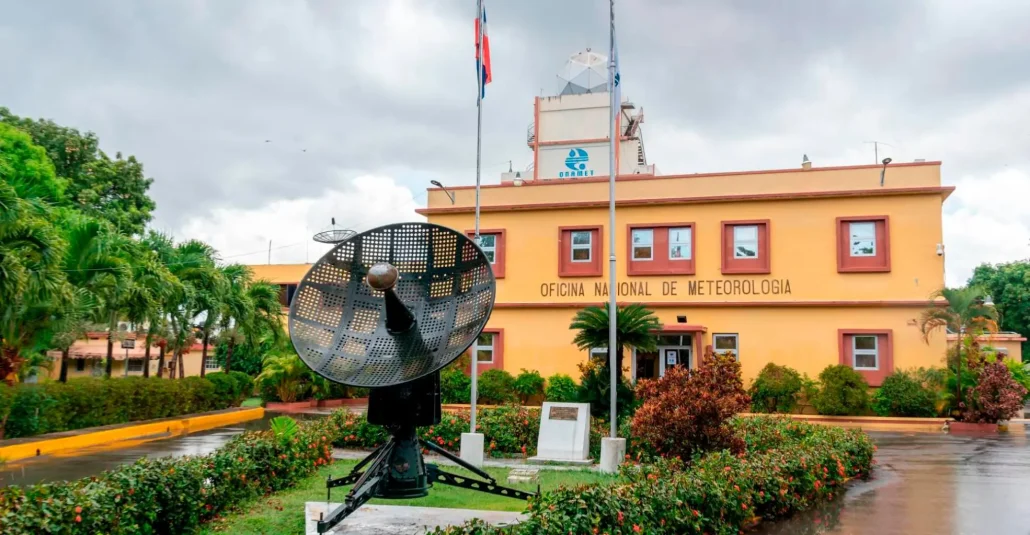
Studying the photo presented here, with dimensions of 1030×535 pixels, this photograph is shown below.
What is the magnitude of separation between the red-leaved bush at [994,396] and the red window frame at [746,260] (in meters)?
6.28

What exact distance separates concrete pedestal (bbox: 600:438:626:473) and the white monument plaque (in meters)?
1.18

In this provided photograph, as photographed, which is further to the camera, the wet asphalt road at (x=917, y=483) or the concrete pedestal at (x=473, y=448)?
the concrete pedestal at (x=473, y=448)

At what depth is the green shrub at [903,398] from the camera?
818 inches

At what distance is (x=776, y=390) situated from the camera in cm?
2164

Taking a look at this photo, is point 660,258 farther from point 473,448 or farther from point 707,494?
point 707,494

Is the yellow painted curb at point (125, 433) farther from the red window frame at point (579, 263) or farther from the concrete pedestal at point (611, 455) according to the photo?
the red window frame at point (579, 263)

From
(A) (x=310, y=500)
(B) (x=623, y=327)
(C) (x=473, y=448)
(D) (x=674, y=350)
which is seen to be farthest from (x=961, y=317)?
(A) (x=310, y=500)

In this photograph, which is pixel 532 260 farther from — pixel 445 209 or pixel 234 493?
pixel 234 493

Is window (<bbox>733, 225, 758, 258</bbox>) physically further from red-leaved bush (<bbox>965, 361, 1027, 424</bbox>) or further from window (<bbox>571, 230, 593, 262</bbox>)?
red-leaved bush (<bbox>965, 361, 1027, 424</bbox>)

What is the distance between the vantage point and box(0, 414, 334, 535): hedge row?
5.97m

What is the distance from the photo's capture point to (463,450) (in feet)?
41.7

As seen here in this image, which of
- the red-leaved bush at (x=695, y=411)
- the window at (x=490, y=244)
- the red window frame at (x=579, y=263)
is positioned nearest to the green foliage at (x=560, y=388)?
the red window frame at (x=579, y=263)

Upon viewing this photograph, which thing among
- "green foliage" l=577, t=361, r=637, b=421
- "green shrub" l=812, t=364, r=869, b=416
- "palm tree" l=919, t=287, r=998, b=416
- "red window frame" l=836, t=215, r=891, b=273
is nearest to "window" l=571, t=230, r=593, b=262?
"red window frame" l=836, t=215, r=891, b=273

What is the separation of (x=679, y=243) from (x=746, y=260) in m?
2.09
